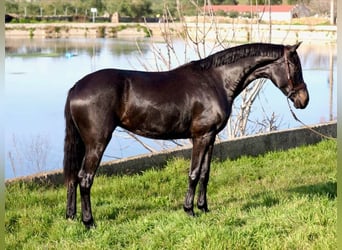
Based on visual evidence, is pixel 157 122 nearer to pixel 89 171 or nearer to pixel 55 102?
pixel 89 171

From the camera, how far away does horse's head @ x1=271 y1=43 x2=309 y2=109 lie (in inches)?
211

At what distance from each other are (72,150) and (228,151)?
4.33 meters

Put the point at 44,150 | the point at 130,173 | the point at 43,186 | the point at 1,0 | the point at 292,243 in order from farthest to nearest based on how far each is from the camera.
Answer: the point at 44,150 < the point at 130,173 < the point at 43,186 < the point at 292,243 < the point at 1,0

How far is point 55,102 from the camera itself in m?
16.8

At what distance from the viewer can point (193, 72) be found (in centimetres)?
542

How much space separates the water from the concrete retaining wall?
135 cm

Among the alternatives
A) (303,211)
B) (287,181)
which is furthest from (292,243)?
(287,181)

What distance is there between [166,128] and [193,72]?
0.58 metres

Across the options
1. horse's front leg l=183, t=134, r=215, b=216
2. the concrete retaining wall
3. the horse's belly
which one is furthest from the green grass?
the horse's belly

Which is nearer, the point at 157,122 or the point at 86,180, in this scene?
the point at 86,180

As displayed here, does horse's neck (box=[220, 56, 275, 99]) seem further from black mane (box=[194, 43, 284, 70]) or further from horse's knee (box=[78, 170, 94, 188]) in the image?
horse's knee (box=[78, 170, 94, 188])

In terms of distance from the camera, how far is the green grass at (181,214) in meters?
4.71

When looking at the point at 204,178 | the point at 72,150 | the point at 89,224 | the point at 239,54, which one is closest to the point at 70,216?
the point at 89,224

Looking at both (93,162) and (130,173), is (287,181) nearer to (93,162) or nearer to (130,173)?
(130,173)
